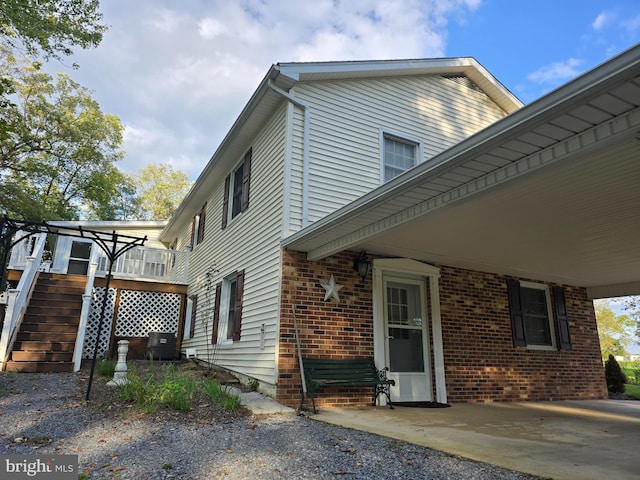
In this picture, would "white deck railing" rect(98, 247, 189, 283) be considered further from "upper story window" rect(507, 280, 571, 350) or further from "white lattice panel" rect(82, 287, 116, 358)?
"upper story window" rect(507, 280, 571, 350)

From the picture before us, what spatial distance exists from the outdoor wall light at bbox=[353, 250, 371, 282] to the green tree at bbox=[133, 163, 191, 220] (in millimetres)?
25304

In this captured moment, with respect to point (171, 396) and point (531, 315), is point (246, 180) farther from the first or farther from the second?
point (531, 315)

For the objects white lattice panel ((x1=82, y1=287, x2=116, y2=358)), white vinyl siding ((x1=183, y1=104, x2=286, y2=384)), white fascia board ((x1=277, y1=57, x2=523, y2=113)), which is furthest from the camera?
white lattice panel ((x1=82, y1=287, x2=116, y2=358))

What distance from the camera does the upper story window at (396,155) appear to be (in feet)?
26.3

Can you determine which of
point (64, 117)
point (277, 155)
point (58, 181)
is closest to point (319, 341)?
point (277, 155)

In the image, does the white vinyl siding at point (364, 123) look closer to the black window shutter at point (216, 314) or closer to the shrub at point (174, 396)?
the shrub at point (174, 396)

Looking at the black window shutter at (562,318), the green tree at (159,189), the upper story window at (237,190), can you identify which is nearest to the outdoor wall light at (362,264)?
the upper story window at (237,190)

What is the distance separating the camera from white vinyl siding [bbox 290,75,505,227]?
23.3 feet

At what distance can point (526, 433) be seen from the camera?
4480mm

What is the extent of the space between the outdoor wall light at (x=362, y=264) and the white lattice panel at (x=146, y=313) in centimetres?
712

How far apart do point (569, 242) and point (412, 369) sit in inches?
120

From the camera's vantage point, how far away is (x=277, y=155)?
7191mm

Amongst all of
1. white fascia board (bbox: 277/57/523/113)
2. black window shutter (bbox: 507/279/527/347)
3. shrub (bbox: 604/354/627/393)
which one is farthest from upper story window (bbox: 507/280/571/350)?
white fascia board (bbox: 277/57/523/113)

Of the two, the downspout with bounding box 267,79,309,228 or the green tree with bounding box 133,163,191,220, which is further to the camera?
the green tree with bounding box 133,163,191,220
